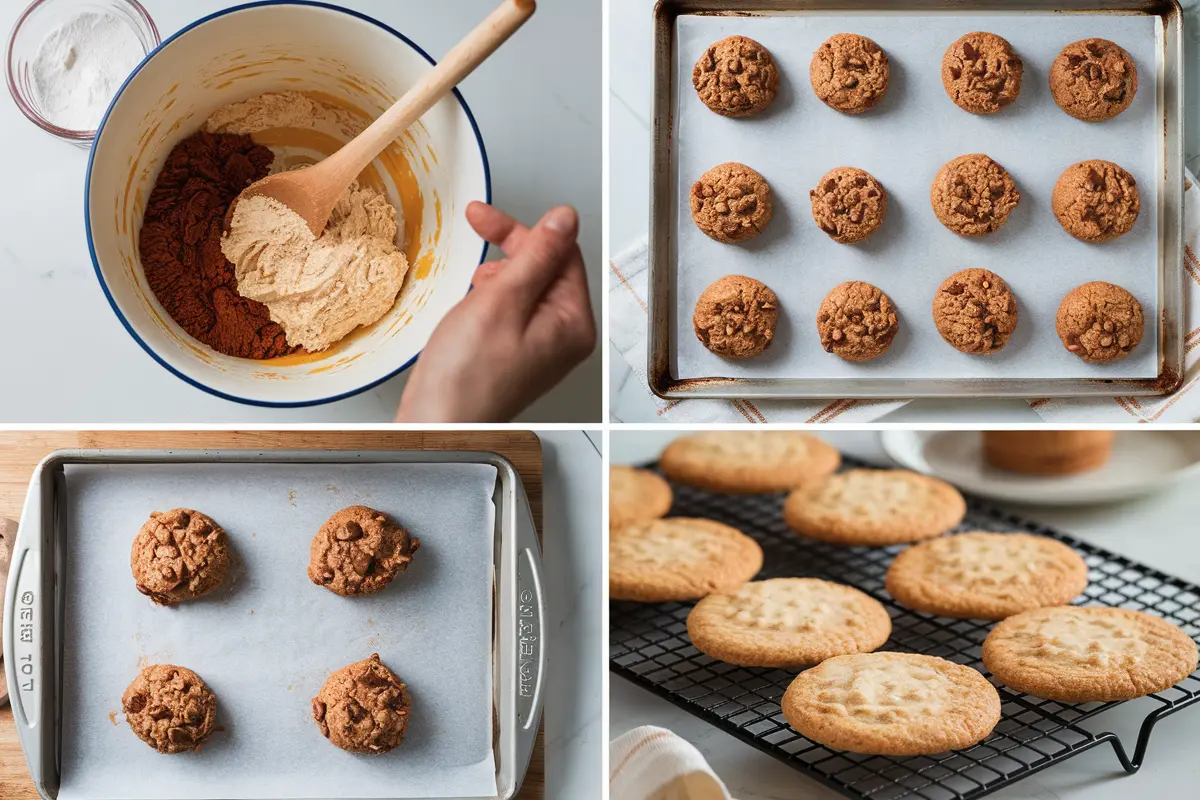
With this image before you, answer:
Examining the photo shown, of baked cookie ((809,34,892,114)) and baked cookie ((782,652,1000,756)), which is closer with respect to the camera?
baked cookie ((782,652,1000,756))

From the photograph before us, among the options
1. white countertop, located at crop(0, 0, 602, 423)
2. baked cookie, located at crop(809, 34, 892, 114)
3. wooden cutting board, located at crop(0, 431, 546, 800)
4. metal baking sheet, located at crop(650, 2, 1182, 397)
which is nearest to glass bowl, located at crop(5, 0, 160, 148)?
white countertop, located at crop(0, 0, 602, 423)

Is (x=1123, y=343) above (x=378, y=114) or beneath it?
beneath

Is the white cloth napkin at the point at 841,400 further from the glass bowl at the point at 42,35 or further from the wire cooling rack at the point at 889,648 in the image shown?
the glass bowl at the point at 42,35

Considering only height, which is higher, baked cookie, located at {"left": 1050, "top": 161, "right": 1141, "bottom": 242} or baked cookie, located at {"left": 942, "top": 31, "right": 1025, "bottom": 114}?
baked cookie, located at {"left": 942, "top": 31, "right": 1025, "bottom": 114}

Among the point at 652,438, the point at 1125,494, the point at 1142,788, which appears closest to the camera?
the point at 1142,788

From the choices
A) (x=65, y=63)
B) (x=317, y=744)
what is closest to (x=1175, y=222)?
(x=317, y=744)

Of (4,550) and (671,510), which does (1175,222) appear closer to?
(671,510)

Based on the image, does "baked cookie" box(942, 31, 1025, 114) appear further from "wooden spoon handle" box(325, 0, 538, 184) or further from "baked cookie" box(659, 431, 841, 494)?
"baked cookie" box(659, 431, 841, 494)
